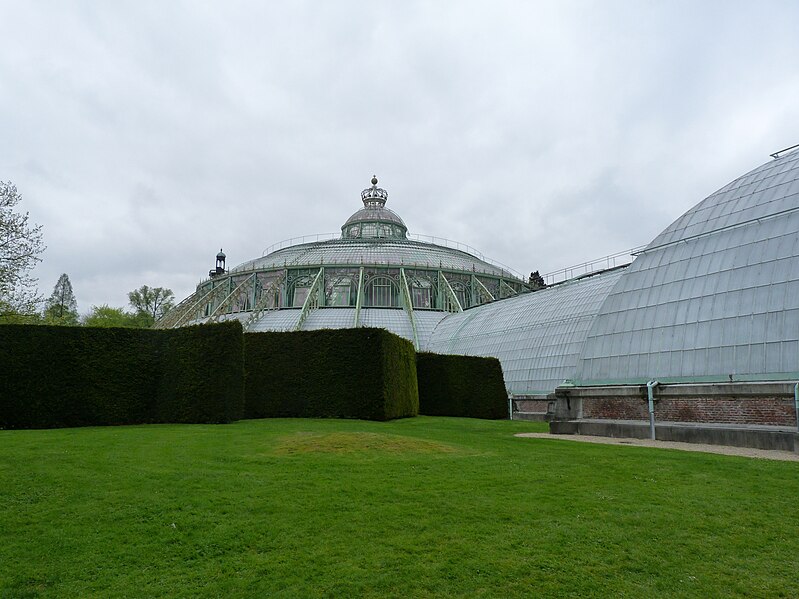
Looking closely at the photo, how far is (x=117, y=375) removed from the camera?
2028cm

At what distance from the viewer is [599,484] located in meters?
10.4

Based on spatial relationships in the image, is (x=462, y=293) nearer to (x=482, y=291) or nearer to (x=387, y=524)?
(x=482, y=291)

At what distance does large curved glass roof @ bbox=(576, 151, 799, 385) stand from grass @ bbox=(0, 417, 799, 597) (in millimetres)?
5505

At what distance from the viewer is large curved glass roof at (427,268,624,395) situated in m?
29.5

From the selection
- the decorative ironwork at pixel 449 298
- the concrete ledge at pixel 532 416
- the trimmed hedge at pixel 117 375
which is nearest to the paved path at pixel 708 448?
the concrete ledge at pixel 532 416

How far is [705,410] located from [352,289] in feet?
102

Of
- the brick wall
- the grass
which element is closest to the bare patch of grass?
the grass

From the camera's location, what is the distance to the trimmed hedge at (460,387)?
1172 inches

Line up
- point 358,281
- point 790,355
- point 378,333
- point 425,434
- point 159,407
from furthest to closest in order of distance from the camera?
1. point 358,281
2. point 378,333
3. point 159,407
4. point 425,434
5. point 790,355

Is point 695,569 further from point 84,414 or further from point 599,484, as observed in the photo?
point 84,414

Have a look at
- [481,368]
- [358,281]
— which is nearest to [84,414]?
[481,368]

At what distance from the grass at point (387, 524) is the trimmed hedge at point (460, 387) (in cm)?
1686

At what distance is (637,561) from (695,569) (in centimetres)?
64

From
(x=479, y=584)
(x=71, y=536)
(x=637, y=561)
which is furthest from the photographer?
(x=71, y=536)
